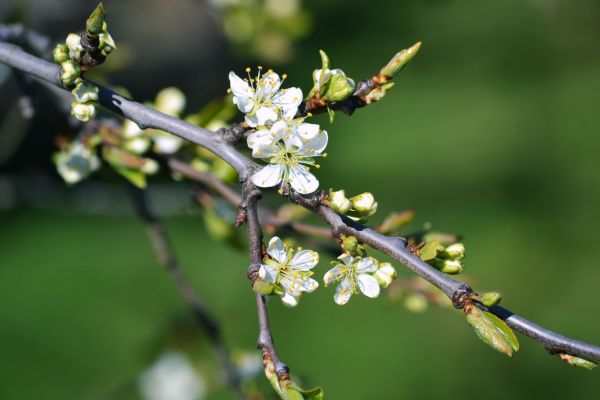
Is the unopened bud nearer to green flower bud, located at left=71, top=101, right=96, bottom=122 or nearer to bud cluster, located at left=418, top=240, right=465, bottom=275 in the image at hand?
green flower bud, located at left=71, top=101, right=96, bottom=122

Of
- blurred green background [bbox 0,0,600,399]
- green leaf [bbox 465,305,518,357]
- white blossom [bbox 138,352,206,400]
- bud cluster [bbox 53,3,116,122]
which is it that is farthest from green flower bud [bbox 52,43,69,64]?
white blossom [bbox 138,352,206,400]

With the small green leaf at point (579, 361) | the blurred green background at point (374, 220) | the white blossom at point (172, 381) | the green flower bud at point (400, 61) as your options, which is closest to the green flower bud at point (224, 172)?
the green flower bud at point (400, 61)

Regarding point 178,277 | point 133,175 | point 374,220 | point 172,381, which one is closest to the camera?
point 133,175

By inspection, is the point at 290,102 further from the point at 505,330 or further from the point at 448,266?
the point at 505,330

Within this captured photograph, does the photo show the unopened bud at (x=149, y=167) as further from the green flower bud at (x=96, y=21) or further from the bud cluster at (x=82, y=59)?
the green flower bud at (x=96, y=21)

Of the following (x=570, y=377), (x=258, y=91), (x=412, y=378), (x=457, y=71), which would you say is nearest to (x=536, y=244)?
(x=570, y=377)

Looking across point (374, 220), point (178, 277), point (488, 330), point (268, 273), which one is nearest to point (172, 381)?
point (178, 277)
